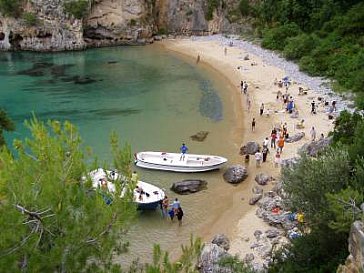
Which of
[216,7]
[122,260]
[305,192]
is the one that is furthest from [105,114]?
[216,7]

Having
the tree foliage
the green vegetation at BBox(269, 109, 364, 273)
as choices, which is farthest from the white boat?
the tree foliage

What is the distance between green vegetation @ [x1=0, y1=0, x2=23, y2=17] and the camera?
201 ft

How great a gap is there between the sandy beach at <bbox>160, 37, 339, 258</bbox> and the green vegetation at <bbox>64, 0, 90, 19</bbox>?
39.4ft

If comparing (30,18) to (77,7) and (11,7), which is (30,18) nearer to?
(11,7)

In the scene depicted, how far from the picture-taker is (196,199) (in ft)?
78.5

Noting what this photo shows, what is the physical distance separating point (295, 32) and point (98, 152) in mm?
34642

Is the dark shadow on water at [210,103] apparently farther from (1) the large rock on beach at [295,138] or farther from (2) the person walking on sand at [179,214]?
(2) the person walking on sand at [179,214]

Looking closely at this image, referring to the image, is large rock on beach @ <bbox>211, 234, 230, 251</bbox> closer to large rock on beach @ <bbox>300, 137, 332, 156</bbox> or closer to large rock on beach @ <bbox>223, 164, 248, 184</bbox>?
large rock on beach @ <bbox>223, 164, 248, 184</bbox>

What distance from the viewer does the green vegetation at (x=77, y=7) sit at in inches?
2459

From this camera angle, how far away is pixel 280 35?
55.6 meters

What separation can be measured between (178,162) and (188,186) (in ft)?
8.79

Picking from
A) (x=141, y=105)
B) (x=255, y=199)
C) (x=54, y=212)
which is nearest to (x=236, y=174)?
(x=255, y=199)

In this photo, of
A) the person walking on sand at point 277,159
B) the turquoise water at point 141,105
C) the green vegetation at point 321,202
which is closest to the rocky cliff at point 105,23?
the turquoise water at point 141,105

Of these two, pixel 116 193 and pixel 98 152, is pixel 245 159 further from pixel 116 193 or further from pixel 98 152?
pixel 116 193
